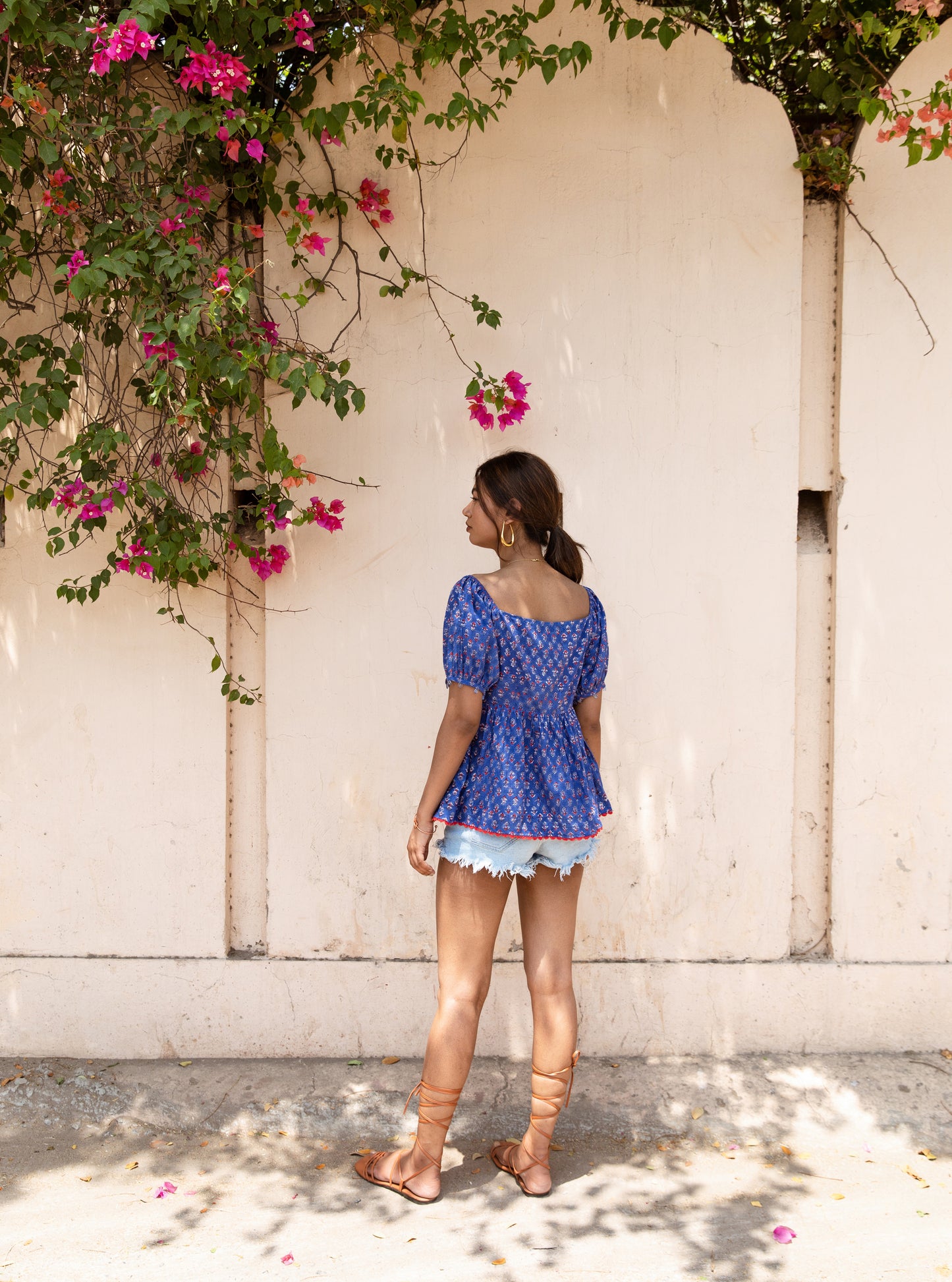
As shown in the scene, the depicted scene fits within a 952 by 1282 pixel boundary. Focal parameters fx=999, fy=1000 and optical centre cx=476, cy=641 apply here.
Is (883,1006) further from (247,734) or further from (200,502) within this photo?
(200,502)

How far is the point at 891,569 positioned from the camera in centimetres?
324

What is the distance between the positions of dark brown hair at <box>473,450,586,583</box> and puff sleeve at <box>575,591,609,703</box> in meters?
0.24

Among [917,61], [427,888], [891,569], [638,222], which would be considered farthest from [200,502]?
[917,61]

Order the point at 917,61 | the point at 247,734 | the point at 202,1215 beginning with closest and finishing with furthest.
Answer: the point at 202,1215
the point at 917,61
the point at 247,734

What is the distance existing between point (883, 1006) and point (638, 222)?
266 centimetres

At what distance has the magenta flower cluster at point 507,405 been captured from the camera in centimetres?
303

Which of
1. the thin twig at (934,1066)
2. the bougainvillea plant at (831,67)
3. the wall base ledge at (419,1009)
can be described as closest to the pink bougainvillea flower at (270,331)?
the bougainvillea plant at (831,67)

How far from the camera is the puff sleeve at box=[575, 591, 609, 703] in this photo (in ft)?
8.61

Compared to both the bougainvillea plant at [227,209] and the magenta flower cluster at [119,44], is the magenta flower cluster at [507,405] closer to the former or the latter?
the bougainvillea plant at [227,209]

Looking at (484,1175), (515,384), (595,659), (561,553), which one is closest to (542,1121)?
(484,1175)

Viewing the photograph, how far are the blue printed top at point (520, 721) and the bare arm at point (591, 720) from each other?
0.08 metres

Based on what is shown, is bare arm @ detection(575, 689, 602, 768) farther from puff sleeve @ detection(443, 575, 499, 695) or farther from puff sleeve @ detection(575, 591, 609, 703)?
puff sleeve @ detection(443, 575, 499, 695)

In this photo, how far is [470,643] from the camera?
7.93 ft

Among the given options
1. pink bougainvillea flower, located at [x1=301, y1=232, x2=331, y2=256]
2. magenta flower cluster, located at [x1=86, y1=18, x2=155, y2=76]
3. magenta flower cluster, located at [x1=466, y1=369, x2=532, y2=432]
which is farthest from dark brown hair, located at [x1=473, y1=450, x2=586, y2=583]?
magenta flower cluster, located at [x1=86, y1=18, x2=155, y2=76]
